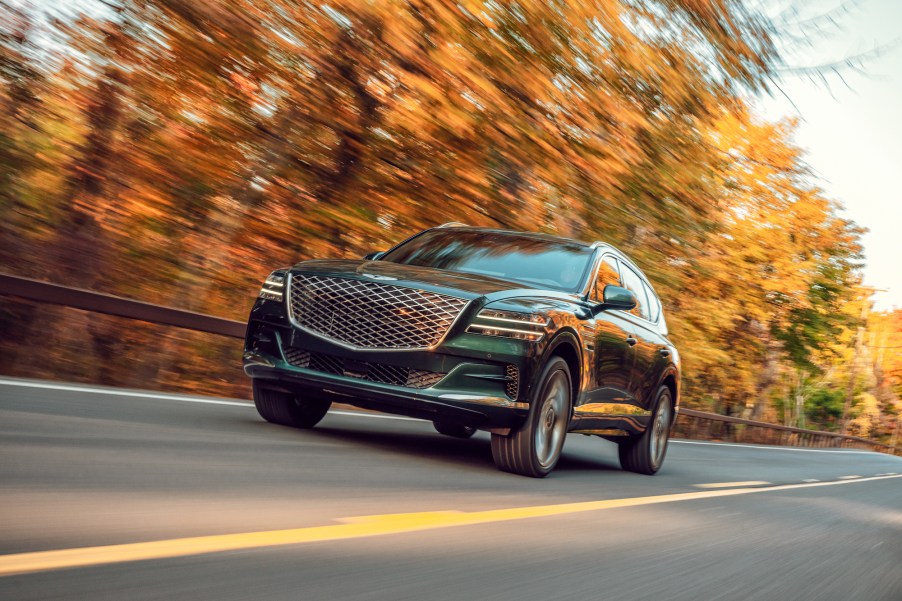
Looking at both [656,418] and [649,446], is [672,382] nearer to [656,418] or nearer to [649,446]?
[656,418]

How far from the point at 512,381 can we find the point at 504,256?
5.70 ft

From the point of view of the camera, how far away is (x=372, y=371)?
7137mm

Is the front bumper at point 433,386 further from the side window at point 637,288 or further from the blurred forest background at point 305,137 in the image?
the blurred forest background at point 305,137

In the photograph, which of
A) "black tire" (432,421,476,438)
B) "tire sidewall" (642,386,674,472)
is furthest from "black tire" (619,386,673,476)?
"black tire" (432,421,476,438)

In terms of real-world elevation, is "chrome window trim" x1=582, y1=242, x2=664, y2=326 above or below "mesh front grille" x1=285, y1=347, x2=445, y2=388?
above

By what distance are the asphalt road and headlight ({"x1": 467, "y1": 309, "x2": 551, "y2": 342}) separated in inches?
38.5

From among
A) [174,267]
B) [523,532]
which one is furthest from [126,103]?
[523,532]

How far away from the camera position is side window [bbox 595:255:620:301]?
28.9ft

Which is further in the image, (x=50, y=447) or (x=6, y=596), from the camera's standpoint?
(x=50, y=447)

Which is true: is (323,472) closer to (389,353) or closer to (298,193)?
(389,353)

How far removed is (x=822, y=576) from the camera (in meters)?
5.99

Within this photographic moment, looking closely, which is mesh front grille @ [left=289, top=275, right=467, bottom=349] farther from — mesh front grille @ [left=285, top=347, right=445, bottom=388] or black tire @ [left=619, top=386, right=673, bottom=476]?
black tire @ [left=619, top=386, right=673, bottom=476]

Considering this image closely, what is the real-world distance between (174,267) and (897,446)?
304ft

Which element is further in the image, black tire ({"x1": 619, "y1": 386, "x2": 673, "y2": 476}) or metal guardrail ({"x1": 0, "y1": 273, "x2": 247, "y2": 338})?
black tire ({"x1": 619, "y1": 386, "x2": 673, "y2": 476})
